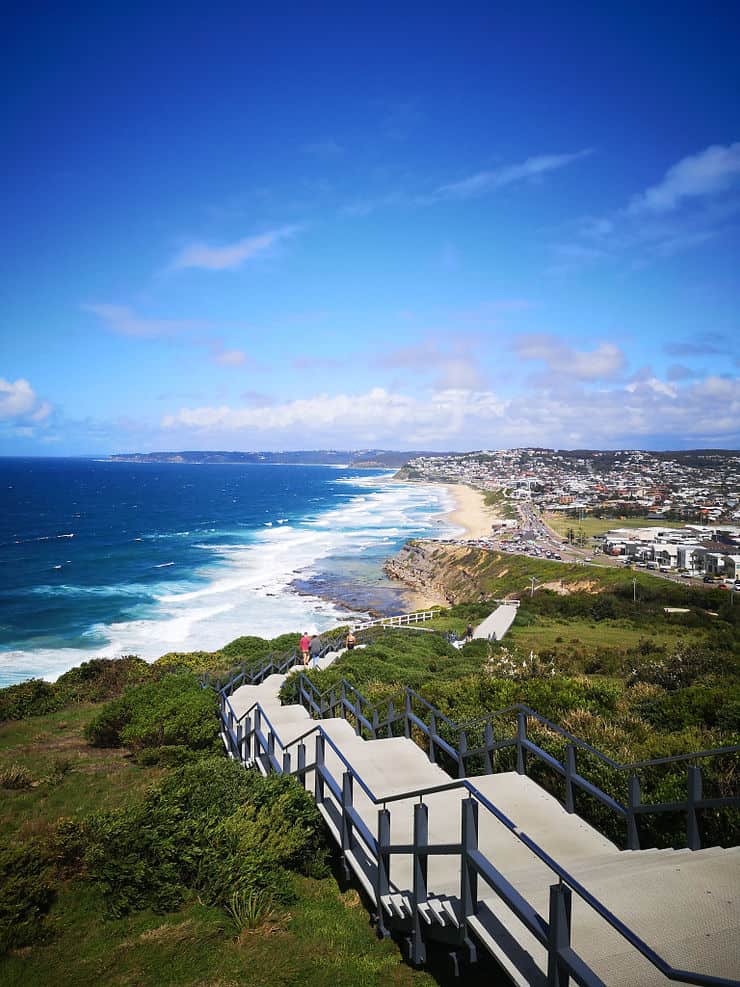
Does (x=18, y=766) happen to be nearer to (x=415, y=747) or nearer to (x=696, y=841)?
(x=415, y=747)

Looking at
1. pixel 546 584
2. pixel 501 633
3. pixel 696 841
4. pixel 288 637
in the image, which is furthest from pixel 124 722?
pixel 546 584

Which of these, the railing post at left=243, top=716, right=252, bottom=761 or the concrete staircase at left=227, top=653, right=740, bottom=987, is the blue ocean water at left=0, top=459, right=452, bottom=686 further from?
the concrete staircase at left=227, top=653, right=740, bottom=987

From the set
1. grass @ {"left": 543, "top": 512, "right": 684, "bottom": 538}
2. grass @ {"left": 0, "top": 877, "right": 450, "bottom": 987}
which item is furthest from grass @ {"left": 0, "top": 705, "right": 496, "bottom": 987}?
grass @ {"left": 543, "top": 512, "right": 684, "bottom": 538}

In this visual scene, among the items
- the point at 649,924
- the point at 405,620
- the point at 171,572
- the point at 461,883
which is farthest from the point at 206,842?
the point at 171,572

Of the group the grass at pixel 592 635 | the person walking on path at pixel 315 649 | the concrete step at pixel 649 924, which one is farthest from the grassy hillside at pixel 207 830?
the grass at pixel 592 635

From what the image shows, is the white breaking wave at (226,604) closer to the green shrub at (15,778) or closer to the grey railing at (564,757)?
the green shrub at (15,778)

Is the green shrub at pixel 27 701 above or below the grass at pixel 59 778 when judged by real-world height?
below
